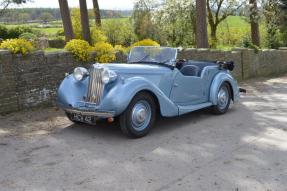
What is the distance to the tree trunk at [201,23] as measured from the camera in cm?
1454

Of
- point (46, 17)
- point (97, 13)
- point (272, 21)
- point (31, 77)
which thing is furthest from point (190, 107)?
point (46, 17)

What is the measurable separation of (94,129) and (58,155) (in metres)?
1.35

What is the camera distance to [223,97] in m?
8.41

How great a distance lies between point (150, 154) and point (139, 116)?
2.89ft

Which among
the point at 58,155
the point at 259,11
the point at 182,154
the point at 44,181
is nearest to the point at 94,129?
the point at 58,155

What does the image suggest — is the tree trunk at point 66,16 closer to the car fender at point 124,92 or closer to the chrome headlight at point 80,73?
the chrome headlight at point 80,73

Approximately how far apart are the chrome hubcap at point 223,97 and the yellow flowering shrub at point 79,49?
301 centimetres

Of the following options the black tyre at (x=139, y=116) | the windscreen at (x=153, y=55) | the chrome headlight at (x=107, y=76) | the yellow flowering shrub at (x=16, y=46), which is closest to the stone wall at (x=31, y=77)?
the yellow flowering shrub at (x=16, y=46)

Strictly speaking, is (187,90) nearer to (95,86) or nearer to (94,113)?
(95,86)

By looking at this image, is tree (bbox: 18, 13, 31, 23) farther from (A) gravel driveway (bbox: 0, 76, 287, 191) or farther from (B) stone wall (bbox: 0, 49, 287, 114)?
(A) gravel driveway (bbox: 0, 76, 287, 191)

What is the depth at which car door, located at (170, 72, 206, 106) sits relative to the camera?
24.4 ft

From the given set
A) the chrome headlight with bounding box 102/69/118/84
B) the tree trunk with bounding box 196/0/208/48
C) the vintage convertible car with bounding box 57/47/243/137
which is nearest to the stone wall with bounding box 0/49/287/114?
the vintage convertible car with bounding box 57/47/243/137

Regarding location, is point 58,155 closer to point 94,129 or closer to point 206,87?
point 94,129

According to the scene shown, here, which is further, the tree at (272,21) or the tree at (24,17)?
the tree at (24,17)
